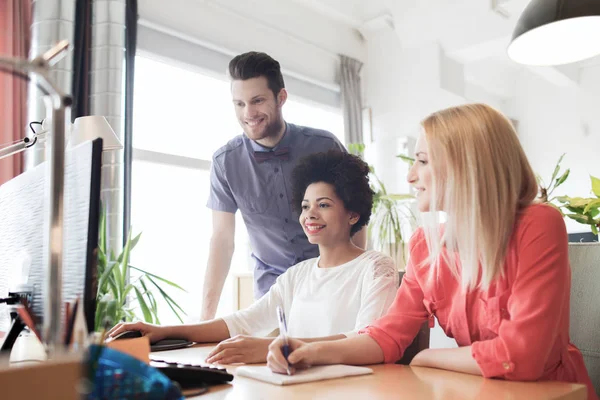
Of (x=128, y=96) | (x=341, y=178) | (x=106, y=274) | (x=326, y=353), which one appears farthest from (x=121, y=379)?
(x=128, y=96)

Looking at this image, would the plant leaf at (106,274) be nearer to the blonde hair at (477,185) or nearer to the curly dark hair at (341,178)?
the curly dark hair at (341,178)

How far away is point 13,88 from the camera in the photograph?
10.3ft

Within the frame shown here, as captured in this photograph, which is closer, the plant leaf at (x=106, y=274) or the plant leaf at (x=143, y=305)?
the plant leaf at (x=106, y=274)

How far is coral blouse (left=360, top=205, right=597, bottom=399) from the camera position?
1034mm

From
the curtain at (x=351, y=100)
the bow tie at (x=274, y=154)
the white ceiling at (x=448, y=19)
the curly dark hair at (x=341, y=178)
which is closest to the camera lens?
the curly dark hair at (x=341, y=178)

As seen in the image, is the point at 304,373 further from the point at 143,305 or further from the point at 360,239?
the point at 143,305

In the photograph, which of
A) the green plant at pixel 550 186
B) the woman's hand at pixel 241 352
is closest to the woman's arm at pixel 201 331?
the woman's hand at pixel 241 352

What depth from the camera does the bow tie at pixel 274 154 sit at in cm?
229

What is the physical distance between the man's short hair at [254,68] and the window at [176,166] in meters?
1.78

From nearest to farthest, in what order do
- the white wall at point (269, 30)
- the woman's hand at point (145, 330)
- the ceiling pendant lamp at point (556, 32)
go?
the woman's hand at point (145, 330), the ceiling pendant lamp at point (556, 32), the white wall at point (269, 30)

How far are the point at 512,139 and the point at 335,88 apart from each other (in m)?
4.27

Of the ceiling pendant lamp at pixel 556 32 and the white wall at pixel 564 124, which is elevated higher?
the white wall at pixel 564 124

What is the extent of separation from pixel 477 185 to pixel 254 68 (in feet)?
4.05

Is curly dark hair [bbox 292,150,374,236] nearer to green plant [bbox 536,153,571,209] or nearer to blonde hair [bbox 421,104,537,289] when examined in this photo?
green plant [bbox 536,153,571,209]
